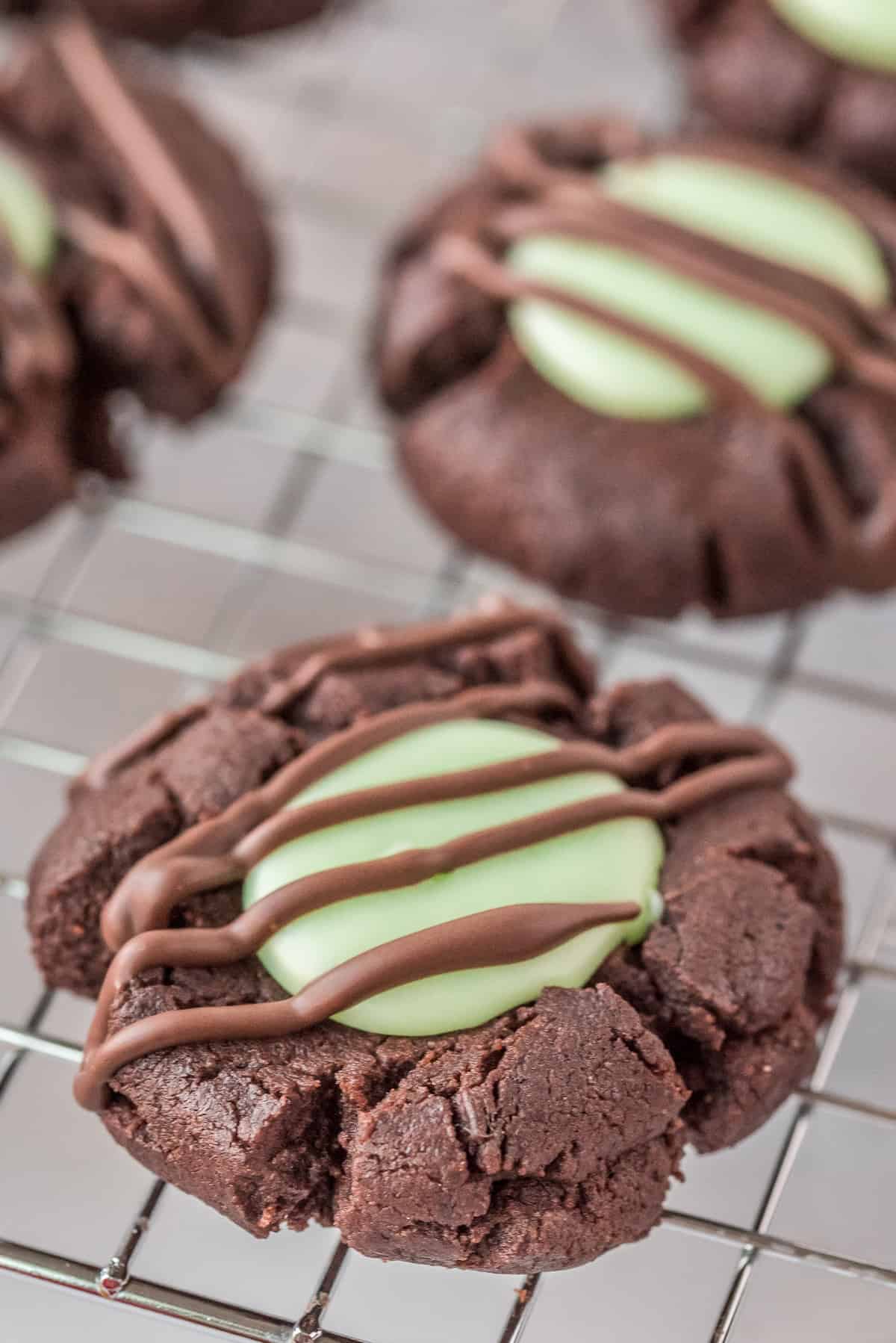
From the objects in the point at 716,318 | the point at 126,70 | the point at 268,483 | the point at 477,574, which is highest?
the point at 716,318

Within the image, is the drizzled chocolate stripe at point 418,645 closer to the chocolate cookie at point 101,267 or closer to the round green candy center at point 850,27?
the chocolate cookie at point 101,267

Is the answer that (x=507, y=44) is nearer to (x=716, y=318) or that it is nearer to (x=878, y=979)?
(x=716, y=318)

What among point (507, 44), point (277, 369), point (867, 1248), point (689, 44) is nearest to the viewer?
point (867, 1248)

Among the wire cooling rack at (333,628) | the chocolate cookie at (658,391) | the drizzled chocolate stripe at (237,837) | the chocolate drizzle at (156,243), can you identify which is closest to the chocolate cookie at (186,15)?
the wire cooling rack at (333,628)

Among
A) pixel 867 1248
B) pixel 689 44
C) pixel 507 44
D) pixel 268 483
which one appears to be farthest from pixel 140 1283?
pixel 507 44

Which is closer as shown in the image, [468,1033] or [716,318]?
[468,1033]

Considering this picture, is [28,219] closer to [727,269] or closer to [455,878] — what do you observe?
[727,269]

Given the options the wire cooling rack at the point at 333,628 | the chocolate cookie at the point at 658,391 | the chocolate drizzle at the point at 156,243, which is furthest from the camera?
the chocolate drizzle at the point at 156,243
